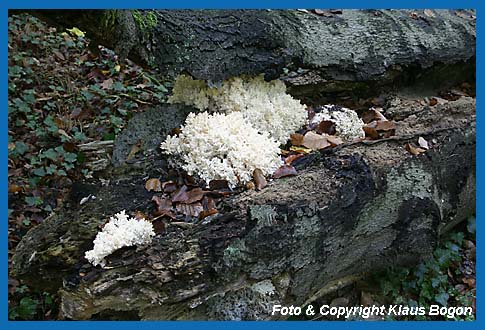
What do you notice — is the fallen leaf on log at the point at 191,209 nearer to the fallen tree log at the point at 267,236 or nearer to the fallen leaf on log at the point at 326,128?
the fallen tree log at the point at 267,236

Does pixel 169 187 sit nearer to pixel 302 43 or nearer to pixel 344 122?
pixel 344 122

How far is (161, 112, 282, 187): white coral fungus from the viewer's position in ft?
9.14

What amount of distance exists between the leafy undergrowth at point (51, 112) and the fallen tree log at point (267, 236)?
1.00 meters

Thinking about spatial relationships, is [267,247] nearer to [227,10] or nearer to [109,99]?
[227,10]

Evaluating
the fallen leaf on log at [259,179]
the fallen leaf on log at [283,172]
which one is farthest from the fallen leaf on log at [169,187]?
the fallen leaf on log at [283,172]

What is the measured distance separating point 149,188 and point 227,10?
4.58 feet

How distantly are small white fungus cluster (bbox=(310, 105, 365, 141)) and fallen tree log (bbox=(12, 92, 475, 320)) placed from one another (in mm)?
260

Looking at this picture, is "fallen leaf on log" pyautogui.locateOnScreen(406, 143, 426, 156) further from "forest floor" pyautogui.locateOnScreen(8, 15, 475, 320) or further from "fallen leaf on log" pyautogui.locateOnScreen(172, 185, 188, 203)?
"fallen leaf on log" pyautogui.locateOnScreen(172, 185, 188, 203)

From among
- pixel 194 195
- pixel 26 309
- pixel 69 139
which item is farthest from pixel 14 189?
pixel 194 195

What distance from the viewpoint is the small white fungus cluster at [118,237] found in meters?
2.41

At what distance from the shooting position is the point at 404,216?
10.3ft

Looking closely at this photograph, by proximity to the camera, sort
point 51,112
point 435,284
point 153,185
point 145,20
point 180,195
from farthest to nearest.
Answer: point 51,112
point 435,284
point 145,20
point 153,185
point 180,195

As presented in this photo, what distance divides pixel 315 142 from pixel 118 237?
4.61ft

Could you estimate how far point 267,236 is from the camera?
8.33 ft
